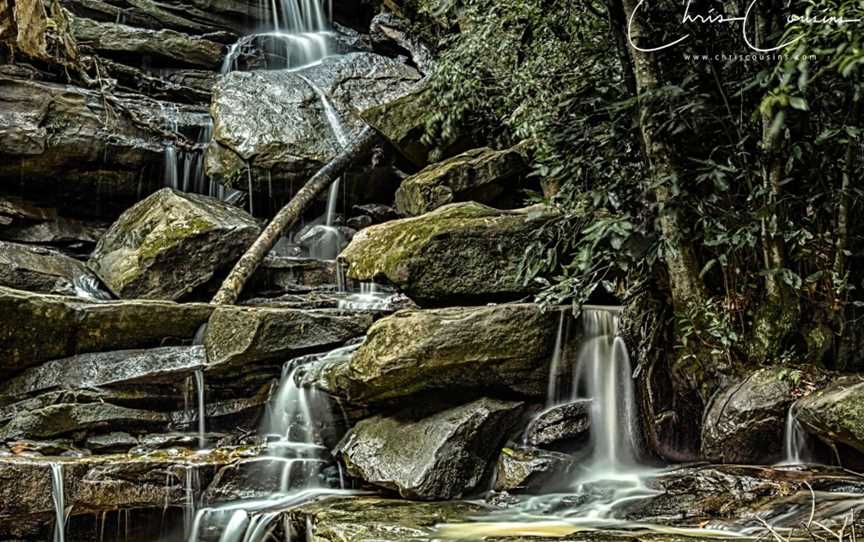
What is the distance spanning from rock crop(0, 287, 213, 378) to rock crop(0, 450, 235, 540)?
1.44 m

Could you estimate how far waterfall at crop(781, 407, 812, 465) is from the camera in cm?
428

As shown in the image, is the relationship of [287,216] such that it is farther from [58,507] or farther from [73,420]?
[58,507]

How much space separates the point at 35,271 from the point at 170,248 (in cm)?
157

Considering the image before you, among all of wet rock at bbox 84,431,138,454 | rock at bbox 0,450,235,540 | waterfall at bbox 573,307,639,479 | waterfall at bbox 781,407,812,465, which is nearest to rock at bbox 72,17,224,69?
wet rock at bbox 84,431,138,454

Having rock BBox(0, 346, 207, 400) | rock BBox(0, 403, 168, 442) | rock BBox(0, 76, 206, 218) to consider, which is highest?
rock BBox(0, 76, 206, 218)

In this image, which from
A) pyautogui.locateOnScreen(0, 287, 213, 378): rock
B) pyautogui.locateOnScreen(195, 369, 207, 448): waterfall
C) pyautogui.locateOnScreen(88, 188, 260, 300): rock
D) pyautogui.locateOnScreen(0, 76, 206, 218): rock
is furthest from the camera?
pyautogui.locateOnScreen(0, 76, 206, 218): rock

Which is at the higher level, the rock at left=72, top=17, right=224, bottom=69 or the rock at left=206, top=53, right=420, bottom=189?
the rock at left=72, top=17, right=224, bottom=69

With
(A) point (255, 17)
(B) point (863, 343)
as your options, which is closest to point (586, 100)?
(B) point (863, 343)

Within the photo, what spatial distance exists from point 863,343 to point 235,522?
424 cm

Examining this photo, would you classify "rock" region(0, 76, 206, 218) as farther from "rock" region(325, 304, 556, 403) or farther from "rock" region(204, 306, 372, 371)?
"rock" region(325, 304, 556, 403)

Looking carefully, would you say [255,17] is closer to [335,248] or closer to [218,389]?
[335,248]

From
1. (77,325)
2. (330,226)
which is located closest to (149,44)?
(330,226)

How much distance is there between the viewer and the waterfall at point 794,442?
14.0 ft
